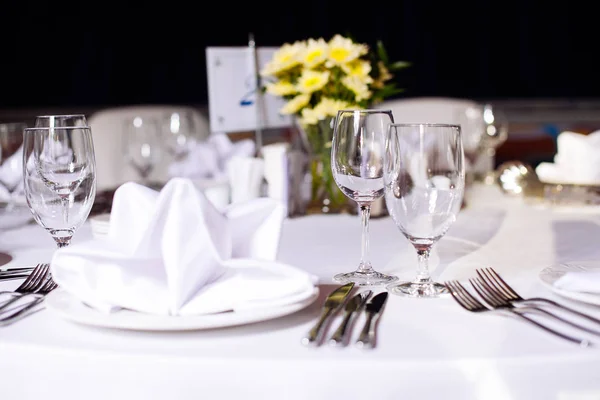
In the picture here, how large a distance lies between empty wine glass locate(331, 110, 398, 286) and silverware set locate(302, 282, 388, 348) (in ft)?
0.39

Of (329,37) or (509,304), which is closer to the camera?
(509,304)

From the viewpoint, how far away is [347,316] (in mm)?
792

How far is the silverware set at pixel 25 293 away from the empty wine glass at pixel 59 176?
6 cm

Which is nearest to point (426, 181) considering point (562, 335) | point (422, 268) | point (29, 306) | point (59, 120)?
point (422, 268)

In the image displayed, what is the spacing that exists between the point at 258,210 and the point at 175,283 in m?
0.16

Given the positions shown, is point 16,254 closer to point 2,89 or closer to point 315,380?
point 315,380

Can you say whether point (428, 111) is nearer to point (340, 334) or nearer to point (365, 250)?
point (365, 250)

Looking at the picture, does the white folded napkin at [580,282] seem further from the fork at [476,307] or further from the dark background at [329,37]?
the dark background at [329,37]

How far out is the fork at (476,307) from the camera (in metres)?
0.74

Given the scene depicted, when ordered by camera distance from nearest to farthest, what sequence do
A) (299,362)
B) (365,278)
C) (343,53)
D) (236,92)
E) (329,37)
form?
(299,362)
(365,278)
(343,53)
(236,92)
(329,37)

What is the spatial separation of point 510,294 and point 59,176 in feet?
1.90

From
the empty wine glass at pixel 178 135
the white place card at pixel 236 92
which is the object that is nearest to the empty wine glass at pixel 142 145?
the empty wine glass at pixel 178 135

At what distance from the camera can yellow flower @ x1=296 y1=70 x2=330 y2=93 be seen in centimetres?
153

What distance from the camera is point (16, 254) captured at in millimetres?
1241
